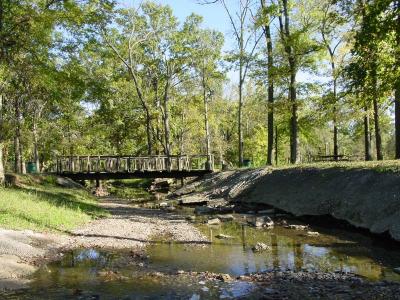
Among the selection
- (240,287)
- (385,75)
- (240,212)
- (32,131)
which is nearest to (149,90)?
(32,131)

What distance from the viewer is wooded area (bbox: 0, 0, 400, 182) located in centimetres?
1761

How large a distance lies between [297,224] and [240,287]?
32.0 ft

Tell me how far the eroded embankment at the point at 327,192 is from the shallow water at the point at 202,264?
0.84 meters

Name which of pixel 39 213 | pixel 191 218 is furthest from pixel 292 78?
pixel 39 213

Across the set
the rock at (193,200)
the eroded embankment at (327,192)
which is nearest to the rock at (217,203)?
the eroded embankment at (327,192)

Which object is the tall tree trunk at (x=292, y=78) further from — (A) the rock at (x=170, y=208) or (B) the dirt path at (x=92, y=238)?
(B) the dirt path at (x=92, y=238)

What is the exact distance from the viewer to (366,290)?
8773mm

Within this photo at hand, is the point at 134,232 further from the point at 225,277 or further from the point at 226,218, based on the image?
the point at 225,277

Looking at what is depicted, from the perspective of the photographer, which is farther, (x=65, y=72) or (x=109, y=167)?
(x=109, y=167)

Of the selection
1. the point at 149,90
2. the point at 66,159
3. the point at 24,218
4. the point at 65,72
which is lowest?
the point at 24,218

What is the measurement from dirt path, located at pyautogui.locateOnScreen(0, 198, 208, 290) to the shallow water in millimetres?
461

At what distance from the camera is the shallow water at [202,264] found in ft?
28.7

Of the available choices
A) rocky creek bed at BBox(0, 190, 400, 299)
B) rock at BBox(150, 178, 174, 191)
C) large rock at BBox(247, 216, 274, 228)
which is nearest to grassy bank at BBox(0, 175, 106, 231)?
rocky creek bed at BBox(0, 190, 400, 299)

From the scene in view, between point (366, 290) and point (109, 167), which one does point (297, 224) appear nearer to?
point (366, 290)
